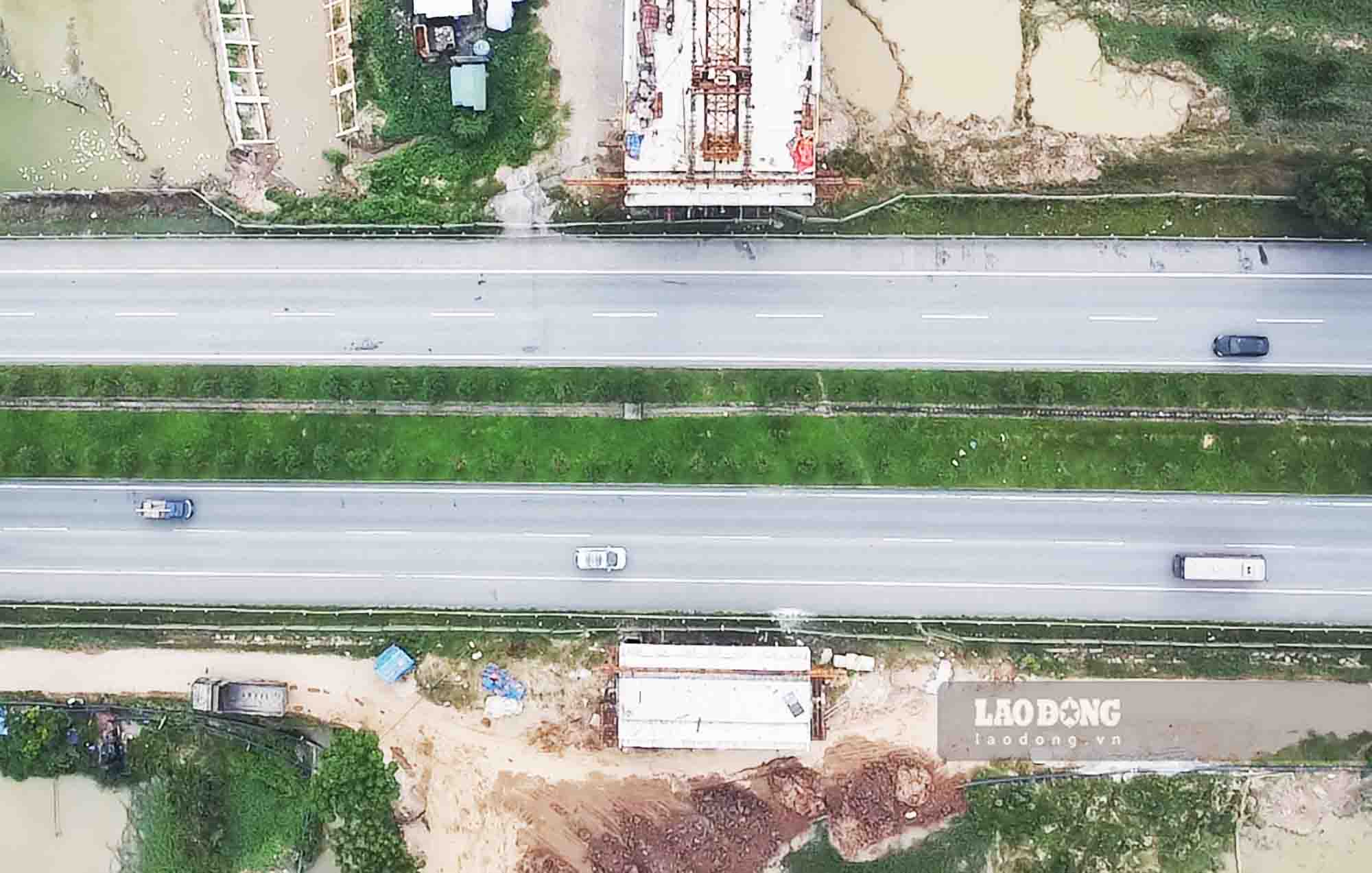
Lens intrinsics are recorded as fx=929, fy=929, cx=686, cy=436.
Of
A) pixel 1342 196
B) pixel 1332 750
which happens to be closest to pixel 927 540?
pixel 1332 750

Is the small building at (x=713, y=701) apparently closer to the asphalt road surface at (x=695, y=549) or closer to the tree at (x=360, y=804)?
the asphalt road surface at (x=695, y=549)

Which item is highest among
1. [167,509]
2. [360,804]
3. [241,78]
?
[241,78]

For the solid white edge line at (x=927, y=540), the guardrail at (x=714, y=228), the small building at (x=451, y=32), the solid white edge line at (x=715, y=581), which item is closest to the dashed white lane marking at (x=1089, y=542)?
the solid white edge line at (x=715, y=581)

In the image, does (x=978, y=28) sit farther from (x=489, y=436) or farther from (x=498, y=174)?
(x=489, y=436)

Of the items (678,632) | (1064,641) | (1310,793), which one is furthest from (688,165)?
(1310,793)

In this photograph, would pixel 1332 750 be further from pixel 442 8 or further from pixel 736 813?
pixel 442 8

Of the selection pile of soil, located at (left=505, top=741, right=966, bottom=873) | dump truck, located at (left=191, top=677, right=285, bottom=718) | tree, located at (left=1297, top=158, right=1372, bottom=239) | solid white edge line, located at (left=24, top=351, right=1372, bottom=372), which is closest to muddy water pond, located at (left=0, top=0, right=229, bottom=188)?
solid white edge line, located at (left=24, top=351, right=1372, bottom=372)
